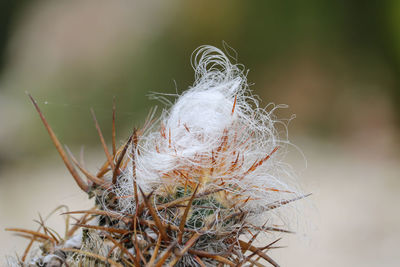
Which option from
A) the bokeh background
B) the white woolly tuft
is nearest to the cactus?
the white woolly tuft

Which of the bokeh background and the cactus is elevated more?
the bokeh background

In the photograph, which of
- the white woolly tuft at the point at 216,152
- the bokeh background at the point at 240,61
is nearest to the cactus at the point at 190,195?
the white woolly tuft at the point at 216,152

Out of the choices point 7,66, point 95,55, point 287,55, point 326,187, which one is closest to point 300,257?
point 326,187

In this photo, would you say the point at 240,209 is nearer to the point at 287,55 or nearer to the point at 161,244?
the point at 161,244

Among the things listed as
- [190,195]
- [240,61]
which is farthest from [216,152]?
[240,61]

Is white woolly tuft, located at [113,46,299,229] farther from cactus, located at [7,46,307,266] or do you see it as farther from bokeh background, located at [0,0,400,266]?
bokeh background, located at [0,0,400,266]

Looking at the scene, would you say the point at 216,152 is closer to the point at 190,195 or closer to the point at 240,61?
Result: the point at 190,195
